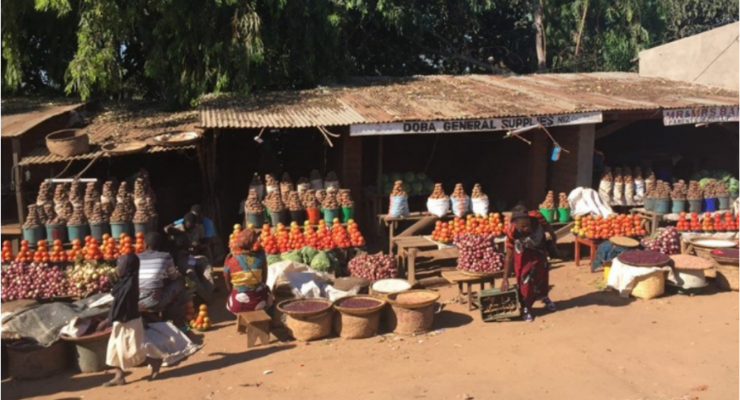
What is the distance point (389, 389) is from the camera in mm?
6492

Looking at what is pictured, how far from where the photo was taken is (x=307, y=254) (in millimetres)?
9852

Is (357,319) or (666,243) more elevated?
(666,243)

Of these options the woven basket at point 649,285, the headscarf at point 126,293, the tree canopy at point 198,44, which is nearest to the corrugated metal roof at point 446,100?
the tree canopy at point 198,44

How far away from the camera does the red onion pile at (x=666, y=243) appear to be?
1073 cm

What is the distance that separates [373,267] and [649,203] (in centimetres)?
532

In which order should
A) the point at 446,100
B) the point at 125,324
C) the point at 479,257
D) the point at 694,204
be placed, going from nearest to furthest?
the point at 125,324, the point at 479,257, the point at 694,204, the point at 446,100

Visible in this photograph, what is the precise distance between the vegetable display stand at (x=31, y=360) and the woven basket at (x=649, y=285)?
281 inches

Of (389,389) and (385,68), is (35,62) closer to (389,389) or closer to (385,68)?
(385,68)

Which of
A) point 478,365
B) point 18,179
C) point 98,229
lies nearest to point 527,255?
point 478,365

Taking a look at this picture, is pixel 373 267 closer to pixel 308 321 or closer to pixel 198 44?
pixel 308 321

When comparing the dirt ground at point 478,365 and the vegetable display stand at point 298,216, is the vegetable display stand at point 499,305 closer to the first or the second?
the dirt ground at point 478,365

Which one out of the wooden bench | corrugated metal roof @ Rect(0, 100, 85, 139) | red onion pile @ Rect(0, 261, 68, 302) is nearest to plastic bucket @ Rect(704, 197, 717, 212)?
the wooden bench

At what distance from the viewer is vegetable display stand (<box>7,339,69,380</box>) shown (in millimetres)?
6914

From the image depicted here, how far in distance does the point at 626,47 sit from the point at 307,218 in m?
14.6
